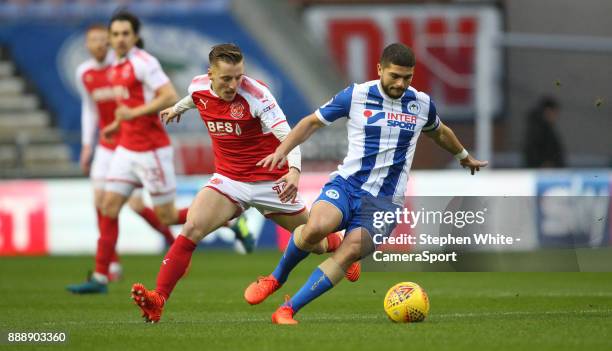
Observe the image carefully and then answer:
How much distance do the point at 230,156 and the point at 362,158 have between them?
1.08m

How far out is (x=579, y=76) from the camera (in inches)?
832

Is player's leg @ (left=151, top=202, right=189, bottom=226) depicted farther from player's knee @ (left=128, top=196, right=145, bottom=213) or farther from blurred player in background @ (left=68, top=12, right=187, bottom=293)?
player's knee @ (left=128, top=196, right=145, bottom=213)

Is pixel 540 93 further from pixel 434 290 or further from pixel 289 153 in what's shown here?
pixel 289 153

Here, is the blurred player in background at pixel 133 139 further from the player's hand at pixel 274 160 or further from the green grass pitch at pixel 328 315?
the player's hand at pixel 274 160

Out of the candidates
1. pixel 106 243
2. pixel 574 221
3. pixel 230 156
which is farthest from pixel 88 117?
pixel 574 221

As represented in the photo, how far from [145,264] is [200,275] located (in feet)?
6.13

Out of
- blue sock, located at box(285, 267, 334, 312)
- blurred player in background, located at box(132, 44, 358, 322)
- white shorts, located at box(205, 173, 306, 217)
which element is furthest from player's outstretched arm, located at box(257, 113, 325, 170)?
white shorts, located at box(205, 173, 306, 217)

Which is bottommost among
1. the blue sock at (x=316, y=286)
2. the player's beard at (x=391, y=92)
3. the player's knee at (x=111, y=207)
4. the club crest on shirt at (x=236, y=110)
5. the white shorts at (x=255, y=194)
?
the player's knee at (x=111, y=207)

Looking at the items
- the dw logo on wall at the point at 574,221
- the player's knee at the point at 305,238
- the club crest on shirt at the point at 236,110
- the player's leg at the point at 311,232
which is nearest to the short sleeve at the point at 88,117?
the club crest on shirt at the point at 236,110

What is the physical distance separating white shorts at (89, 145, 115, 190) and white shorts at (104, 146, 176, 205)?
30 centimetres

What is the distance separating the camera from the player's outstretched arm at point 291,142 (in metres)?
7.93

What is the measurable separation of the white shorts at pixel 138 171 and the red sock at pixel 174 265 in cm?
274

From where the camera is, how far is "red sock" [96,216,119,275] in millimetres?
11117

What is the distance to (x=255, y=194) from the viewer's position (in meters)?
8.93
